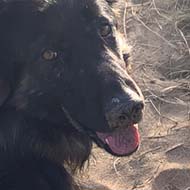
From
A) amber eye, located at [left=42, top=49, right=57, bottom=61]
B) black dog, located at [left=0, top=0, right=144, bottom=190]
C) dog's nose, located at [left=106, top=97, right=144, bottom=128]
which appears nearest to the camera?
dog's nose, located at [left=106, top=97, right=144, bottom=128]

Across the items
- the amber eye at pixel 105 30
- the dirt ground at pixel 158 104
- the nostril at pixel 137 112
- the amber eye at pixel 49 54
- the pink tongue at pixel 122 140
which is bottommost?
the dirt ground at pixel 158 104

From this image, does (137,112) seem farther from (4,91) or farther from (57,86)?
(4,91)

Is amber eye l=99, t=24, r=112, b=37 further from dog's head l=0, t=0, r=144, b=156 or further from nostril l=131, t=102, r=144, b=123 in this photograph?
nostril l=131, t=102, r=144, b=123

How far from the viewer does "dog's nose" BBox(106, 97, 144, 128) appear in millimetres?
3244

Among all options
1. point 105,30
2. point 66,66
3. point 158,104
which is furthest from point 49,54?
point 158,104

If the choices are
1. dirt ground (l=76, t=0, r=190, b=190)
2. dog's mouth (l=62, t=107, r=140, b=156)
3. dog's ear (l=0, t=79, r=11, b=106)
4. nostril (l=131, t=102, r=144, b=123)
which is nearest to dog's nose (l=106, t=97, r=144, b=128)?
nostril (l=131, t=102, r=144, b=123)

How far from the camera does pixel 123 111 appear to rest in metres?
3.25

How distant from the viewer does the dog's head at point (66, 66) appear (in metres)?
3.41

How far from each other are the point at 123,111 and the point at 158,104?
197 cm

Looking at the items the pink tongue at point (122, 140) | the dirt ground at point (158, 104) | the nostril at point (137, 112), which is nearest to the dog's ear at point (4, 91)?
the pink tongue at point (122, 140)

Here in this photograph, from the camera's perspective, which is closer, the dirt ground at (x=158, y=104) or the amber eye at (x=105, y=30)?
the amber eye at (x=105, y=30)

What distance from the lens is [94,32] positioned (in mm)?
3523

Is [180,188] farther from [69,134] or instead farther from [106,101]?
[106,101]

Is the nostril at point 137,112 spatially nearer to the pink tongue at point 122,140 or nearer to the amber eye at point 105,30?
the pink tongue at point 122,140
